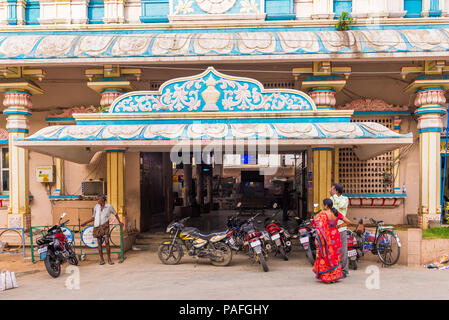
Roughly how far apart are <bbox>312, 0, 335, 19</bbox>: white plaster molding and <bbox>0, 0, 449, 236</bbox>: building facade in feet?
0.08

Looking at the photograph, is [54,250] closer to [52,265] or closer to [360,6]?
[52,265]

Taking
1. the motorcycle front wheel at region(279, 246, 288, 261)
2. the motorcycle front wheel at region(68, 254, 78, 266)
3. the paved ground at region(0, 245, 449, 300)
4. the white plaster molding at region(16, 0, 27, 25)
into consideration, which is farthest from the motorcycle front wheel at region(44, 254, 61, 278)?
the white plaster molding at region(16, 0, 27, 25)

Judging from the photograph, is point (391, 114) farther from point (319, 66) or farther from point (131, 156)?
point (131, 156)

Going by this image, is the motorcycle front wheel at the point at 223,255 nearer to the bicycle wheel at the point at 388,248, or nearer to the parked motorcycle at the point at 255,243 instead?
the parked motorcycle at the point at 255,243

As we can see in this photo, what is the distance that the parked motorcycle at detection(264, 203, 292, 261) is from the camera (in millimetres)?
7723

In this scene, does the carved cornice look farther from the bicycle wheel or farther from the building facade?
the bicycle wheel

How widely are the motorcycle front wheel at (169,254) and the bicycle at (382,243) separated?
3583mm

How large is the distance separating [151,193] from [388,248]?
6973 millimetres

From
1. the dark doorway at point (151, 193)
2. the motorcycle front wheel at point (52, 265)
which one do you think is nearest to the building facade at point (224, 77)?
the dark doorway at point (151, 193)

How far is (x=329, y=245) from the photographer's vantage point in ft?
19.7

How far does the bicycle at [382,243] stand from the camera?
7238mm
